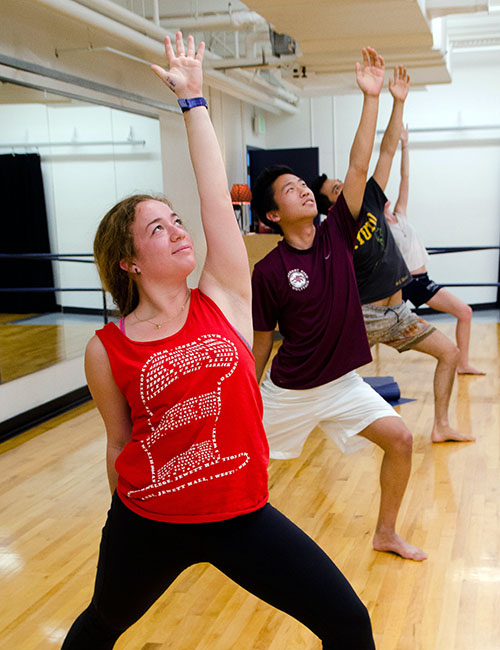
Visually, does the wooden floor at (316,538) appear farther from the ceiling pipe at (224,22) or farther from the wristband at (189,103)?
the ceiling pipe at (224,22)

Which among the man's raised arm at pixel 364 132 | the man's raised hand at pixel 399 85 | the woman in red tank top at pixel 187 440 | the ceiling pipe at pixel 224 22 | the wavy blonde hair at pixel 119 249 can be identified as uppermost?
the ceiling pipe at pixel 224 22

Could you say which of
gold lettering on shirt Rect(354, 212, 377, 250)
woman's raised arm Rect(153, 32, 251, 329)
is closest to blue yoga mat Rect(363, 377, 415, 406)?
gold lettering on shirt Rect(354, 212, 377, 250)

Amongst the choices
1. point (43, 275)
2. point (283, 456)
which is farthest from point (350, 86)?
point (283, 456)

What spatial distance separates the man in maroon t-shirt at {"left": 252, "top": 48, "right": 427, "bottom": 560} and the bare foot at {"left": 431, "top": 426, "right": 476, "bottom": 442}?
142 cm

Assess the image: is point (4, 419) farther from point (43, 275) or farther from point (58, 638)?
point (58, 638)

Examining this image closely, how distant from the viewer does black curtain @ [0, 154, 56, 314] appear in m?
4.78

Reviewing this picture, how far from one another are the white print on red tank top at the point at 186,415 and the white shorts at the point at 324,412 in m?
1.29

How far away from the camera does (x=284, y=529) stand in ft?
4.76

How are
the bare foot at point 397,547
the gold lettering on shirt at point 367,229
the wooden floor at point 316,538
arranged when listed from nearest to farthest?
the wooden floor at point 316,538
the bare foot at point 397,547
the gold lettering on shirt at point 367,229

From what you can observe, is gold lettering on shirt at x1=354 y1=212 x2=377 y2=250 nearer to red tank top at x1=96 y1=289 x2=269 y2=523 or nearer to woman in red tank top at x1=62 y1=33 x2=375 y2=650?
woman in red tank top at x1=62 y1=33 x2=375 y2=650

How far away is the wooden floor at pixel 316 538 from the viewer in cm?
234

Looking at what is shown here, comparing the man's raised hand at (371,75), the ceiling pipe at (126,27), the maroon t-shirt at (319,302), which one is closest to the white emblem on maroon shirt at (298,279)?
the maroon t-shirt at (319,302)

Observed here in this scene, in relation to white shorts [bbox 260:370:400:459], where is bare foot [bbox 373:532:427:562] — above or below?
below

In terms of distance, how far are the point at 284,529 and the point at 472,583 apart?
1.44 m
